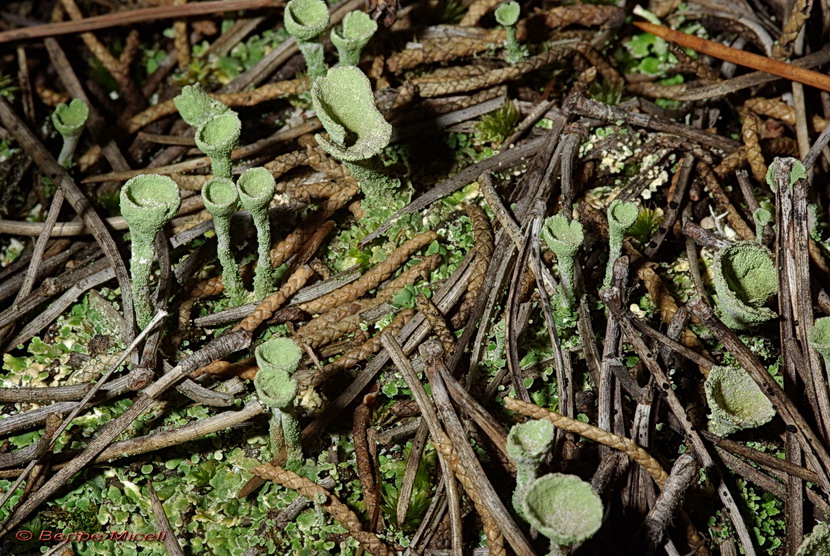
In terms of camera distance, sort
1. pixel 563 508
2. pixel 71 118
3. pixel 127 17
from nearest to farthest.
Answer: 1. pixel 563 508
2. pixel 71 118
3. pixel 127 17

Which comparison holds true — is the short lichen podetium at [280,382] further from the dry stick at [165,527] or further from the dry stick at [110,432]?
the dry stick at [165,527]

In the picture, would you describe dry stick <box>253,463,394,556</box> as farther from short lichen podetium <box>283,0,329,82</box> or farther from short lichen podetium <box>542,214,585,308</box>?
short lichen podetium <box>283,0,329,82</box>

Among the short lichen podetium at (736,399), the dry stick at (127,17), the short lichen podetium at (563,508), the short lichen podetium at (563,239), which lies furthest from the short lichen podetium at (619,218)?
the dry stick at (127,17)

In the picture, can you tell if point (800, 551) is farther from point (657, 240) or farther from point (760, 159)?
point (760, 159)

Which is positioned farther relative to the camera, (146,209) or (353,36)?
(353,36)

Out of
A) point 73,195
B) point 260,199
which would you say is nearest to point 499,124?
point 260,199

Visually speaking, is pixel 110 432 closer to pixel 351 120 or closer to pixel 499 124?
pixel 351 120
